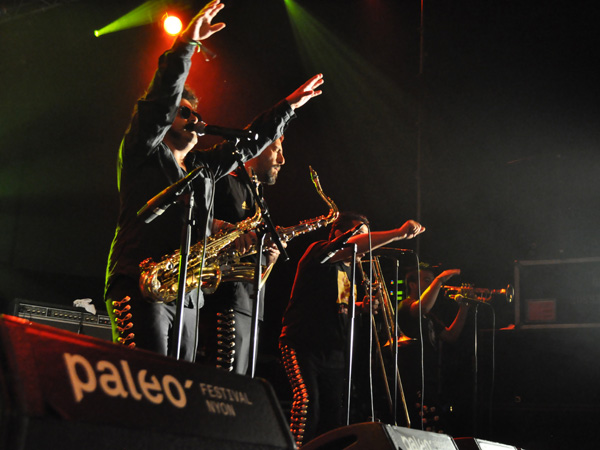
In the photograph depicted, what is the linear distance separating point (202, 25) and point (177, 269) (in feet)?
4.04

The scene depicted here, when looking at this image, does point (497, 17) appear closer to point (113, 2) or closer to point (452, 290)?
point (452, 290)

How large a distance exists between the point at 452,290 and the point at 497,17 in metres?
2.99

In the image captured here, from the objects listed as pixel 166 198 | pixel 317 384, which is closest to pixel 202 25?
pixel 166 198

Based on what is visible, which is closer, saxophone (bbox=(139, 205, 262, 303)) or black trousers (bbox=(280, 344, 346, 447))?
saxophone (bbox=(139, 205, 262, 303))

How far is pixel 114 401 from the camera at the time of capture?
134 cm

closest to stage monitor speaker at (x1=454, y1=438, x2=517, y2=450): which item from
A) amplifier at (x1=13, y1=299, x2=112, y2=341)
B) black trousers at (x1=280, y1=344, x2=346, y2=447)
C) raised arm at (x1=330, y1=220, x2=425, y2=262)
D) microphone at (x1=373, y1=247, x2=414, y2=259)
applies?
black trousers at (x1=280, y1=344, x2=346, y2=447)

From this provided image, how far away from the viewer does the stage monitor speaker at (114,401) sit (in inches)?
46.1

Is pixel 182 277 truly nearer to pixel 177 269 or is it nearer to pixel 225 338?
pixel 177 269

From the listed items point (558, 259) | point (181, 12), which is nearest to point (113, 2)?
point (181, 12)

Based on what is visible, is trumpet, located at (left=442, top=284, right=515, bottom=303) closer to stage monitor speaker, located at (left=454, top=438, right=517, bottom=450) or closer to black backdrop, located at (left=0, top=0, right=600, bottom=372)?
black backdrop, located at (left=0, top=0, right=600, bottom=372)

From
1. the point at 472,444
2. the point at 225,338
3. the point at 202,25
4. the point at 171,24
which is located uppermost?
the point at 171,24

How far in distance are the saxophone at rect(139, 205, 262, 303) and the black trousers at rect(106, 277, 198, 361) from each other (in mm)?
48

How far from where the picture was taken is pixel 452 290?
6.56 metres

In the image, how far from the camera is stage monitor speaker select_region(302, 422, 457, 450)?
2635mm
